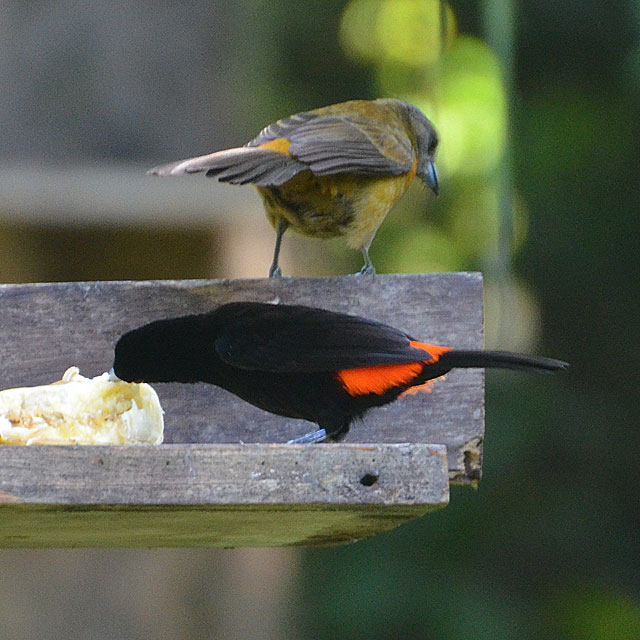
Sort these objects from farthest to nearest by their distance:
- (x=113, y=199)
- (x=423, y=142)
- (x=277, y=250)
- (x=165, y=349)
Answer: (x=113, y=199) < (x=423, y=142) < (x=277, y=250) < (x=165, y=349)

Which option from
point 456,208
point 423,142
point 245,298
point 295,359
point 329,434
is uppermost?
point 423,142

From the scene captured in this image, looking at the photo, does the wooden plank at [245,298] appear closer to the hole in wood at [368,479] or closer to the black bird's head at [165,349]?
the black bird's head at [165,349]

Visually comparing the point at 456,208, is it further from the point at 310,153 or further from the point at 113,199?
the point at 310,153

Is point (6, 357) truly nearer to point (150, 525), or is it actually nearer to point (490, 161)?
point (150, 525)

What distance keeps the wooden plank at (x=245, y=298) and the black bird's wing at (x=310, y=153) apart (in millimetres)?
330

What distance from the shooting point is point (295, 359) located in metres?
2.53

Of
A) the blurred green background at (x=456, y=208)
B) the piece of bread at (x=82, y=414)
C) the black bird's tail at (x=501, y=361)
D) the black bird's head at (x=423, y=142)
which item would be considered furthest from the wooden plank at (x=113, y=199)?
the black bird's tail at (x=501, y=361)

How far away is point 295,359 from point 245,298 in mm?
498

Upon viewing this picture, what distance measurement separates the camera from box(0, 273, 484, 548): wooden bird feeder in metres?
1.89

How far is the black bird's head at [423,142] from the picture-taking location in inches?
147

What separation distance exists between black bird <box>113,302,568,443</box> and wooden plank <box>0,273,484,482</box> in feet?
0.82

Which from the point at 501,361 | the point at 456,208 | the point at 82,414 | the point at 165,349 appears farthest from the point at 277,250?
the point at 456,208

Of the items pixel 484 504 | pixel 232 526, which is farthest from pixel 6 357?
pixel 484 504

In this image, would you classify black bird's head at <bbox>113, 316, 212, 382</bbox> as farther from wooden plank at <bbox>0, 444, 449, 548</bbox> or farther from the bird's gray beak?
the bird's gray beak
